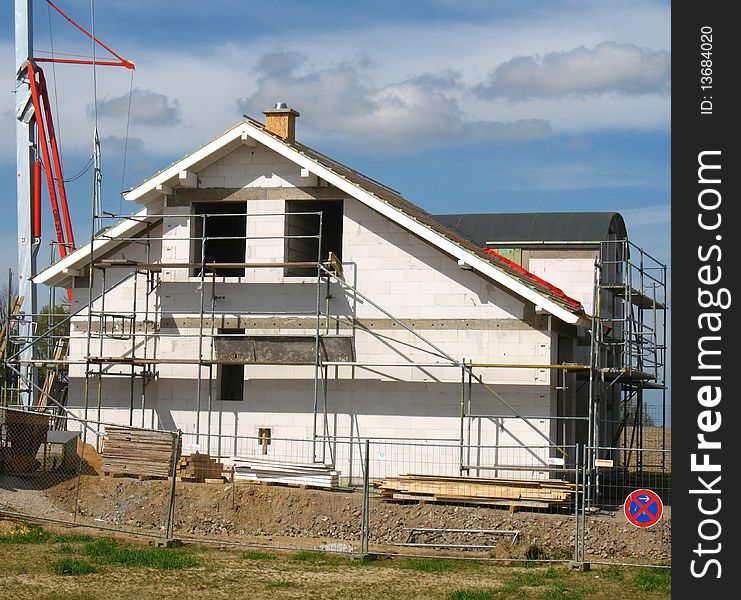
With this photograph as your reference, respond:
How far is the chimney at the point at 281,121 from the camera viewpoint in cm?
2709

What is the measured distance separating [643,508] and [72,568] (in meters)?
7.78

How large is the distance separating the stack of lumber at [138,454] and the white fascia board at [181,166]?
212 inches

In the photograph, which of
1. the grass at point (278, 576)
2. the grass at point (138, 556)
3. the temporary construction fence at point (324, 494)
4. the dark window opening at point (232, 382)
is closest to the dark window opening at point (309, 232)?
the dark window opening at point (232, 382)

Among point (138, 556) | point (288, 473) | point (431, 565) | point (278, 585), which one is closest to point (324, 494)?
point (288, 473)

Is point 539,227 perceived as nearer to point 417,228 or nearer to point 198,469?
point 417,228

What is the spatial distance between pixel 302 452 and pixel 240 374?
245cm

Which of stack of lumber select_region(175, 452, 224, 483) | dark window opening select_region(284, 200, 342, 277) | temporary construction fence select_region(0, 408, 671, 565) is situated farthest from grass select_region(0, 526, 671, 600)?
dark window opening select_region(284, 200, 342, 277)

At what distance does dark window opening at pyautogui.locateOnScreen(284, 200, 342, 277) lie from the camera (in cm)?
2583

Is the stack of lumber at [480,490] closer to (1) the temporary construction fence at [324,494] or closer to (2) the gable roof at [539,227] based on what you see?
(1) the temporary construction fence at [324,494]

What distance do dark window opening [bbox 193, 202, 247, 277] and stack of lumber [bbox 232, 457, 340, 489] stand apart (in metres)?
4.51

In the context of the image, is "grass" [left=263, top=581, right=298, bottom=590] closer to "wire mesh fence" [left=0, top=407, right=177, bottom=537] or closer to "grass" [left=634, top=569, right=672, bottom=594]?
"grass" [left=634, top=569, right=672, bottom=594]

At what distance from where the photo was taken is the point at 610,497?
24844 millimetres

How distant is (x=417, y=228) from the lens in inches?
942
